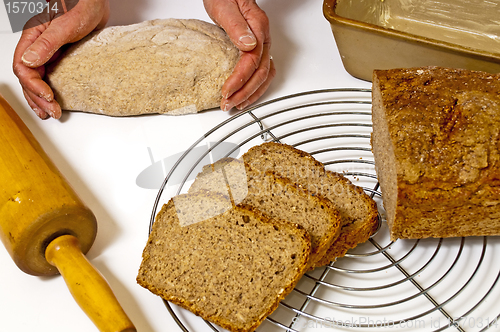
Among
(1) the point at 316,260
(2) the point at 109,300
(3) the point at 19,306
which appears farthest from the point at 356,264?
(3) the point at 19,306

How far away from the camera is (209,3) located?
8.37 feet

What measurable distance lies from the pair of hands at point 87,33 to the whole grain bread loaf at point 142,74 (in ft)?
0.28

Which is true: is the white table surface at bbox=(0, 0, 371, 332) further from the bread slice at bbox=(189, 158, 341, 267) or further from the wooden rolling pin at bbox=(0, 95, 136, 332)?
the bread slice at bbox=(189, 158, 341, 267)

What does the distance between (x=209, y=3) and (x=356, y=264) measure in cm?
170

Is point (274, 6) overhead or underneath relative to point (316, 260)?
overhead

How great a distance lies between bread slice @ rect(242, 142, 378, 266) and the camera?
173 cm

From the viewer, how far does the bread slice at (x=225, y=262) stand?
1.51 m

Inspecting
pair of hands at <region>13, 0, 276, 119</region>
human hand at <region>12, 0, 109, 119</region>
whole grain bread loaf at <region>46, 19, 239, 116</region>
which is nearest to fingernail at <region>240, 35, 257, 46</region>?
pair of hands at <region>13, 0, 276, 119</region>

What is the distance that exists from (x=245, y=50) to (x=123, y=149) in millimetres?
814

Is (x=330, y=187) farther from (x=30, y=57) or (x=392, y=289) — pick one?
(x=30, y=57)

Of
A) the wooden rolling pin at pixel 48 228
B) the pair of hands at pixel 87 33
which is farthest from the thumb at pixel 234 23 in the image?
the wooden rolling pin at pixel 48 228

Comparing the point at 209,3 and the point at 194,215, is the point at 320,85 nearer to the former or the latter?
the point at 209,3

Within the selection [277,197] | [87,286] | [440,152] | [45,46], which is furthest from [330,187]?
[45,46]

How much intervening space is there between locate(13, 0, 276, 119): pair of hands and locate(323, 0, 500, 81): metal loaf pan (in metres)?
0.40
